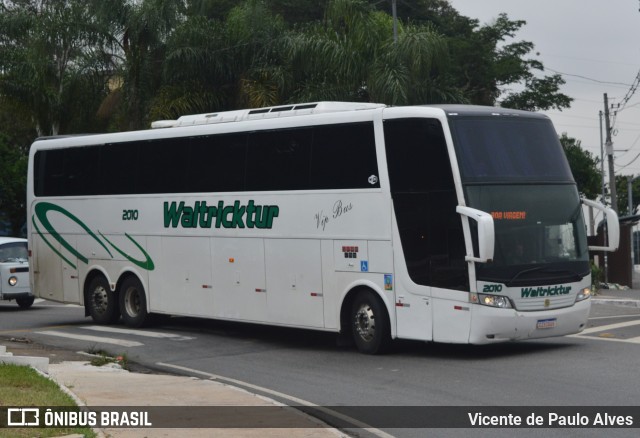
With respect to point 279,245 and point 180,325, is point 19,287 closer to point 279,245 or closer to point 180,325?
point 180,325

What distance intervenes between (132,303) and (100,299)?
Result: 3.32 ft

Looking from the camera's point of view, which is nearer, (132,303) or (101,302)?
(132,303)

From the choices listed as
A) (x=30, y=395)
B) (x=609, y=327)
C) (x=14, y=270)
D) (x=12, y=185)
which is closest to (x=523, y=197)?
(x=609, y=327)

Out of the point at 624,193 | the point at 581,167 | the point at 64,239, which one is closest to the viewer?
the point at 64,239

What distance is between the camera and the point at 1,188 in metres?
45.0

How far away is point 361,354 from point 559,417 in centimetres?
617

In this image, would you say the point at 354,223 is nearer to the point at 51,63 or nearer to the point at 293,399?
the point at 293,399

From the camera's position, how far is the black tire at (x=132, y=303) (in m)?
21.7

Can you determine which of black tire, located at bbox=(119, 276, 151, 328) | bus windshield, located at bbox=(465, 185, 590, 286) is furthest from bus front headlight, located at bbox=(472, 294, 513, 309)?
black tire, located at bbox=(119, 276, 151, 328)

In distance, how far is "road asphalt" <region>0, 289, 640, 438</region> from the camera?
10.3 m

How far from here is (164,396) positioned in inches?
496

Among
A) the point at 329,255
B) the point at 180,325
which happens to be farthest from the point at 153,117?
the point at 329,255

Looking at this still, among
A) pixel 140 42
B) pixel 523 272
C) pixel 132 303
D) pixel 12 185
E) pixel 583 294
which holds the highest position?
pixel 140 42

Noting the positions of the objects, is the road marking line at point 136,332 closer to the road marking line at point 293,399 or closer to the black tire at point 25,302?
the road marking line at point 293,399
